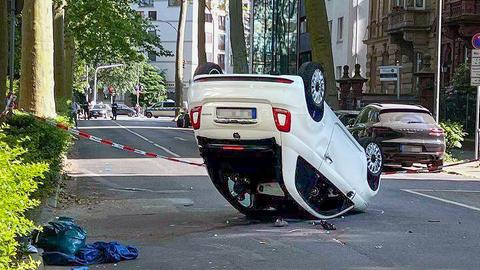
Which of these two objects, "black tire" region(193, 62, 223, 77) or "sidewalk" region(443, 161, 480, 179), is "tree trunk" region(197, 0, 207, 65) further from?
"black tire" region(193, 62, 223, 77)

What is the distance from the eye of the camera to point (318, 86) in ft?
30.5

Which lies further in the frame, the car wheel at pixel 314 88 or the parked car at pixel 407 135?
the parked car at pixel 407 135

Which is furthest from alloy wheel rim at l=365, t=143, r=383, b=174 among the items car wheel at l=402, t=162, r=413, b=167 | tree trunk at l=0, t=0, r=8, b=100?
car wheel at l=402, t=162, r=413, b=167

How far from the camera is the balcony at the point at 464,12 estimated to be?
33250 millimetres

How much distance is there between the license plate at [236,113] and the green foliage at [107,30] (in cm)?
2300

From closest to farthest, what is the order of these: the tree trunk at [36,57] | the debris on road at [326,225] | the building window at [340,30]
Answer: the debris on road at [326,225] → the tree trunk at [36,57] → the building window at [340,30]

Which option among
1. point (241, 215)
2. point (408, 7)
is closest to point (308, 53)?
point (408, 7)

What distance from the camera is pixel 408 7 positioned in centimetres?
3991

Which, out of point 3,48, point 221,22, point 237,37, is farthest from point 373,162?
point 221,22

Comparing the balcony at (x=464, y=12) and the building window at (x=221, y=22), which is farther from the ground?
the building window at (x=221, y=22)

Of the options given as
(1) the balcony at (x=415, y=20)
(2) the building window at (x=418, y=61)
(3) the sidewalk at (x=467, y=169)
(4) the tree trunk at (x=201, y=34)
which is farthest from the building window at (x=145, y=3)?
(3) the sidewalk at (x=467, y=169)

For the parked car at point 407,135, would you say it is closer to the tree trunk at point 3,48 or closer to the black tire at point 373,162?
the black tire at point 373,162

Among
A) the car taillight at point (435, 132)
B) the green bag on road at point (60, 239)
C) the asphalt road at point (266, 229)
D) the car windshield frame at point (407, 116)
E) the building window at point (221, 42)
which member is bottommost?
the asphalt road at point (266, 229)

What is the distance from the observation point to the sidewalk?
61.9 feet
